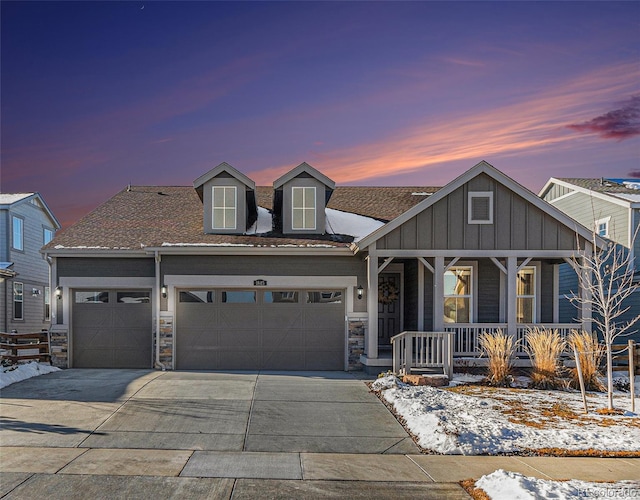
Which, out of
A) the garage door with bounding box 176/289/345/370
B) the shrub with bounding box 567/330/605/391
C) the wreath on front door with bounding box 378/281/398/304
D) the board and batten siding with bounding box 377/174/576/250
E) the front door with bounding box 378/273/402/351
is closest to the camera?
the shrub with bounding box 567/330/605/391

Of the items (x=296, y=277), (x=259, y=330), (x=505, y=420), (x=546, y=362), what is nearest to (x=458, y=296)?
(x=546, y=362)

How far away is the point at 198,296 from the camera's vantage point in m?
14.9

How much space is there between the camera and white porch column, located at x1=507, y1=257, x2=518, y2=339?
13789 mm

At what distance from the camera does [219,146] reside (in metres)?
17.0

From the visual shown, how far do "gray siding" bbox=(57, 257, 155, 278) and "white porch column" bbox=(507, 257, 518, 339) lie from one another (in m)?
→ 9.21

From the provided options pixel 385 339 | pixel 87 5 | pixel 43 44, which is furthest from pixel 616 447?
pixel 43 44

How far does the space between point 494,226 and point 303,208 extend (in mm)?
5168

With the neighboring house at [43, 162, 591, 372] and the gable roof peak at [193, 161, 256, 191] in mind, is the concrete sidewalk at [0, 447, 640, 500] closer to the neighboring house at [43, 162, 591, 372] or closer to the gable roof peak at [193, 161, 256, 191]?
the neighboring house at [43, 162, 591, 372]

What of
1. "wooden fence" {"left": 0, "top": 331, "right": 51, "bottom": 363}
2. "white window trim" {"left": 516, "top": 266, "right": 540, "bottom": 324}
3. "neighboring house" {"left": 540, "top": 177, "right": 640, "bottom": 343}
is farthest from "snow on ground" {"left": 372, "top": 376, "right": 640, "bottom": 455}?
"neighboring house" {"left": 540, "top": 177, "right": 640, "bottom": 343}

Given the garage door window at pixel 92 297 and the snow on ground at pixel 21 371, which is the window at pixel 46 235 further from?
the snow on ground at pixel 21 371

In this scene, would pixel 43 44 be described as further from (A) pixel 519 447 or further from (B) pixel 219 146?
(A) pixel 519 447

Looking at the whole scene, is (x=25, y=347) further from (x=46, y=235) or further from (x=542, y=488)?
(x=46, y=235)

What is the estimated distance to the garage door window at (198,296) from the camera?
14883mm

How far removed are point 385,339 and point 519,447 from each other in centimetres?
846
